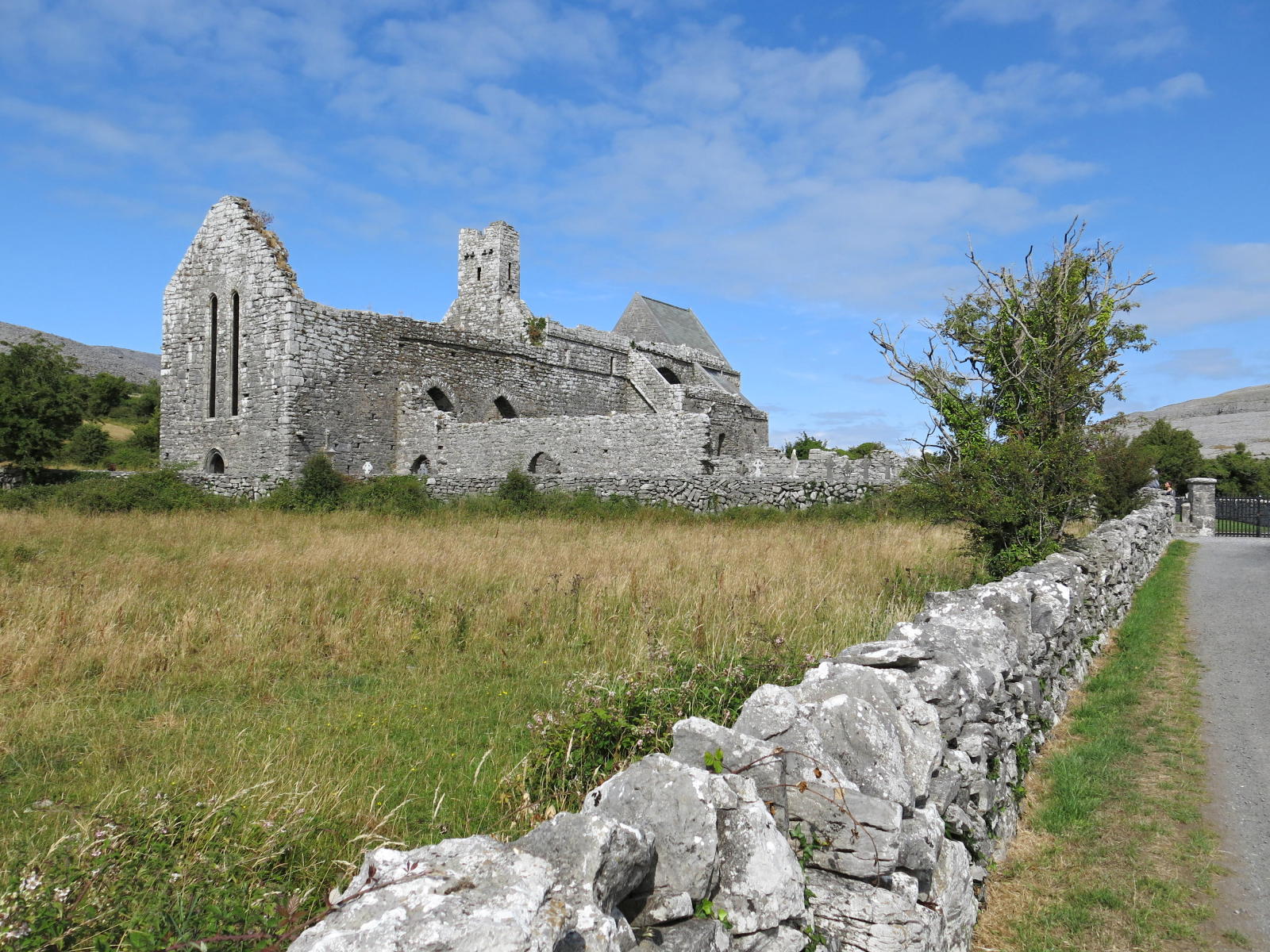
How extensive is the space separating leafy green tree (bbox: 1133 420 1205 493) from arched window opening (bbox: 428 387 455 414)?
120 feet

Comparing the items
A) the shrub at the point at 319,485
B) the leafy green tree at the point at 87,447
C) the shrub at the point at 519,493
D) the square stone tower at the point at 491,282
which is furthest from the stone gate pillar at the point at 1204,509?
the leafy green tree at the point at 87,447

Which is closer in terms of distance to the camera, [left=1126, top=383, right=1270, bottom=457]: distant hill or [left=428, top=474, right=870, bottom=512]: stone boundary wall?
[left=428, top=474, right=870, bottom=512]: stone boundary wall

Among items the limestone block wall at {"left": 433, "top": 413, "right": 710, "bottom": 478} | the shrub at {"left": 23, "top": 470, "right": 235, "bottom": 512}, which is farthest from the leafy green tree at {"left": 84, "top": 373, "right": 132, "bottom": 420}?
the limestone block wall at {"left": 433, "top": 413, "right": 710, "bottom": 478}

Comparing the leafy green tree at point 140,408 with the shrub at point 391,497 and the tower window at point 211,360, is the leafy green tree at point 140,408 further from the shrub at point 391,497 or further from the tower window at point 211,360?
the shrub at point 391,497

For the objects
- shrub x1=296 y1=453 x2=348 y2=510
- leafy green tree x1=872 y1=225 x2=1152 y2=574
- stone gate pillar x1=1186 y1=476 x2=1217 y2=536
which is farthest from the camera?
stone gate pillar x1=1186 y1=476 x2=1217 y2=536

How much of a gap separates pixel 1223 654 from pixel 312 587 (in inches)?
420

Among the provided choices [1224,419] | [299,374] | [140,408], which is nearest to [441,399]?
[299,374]

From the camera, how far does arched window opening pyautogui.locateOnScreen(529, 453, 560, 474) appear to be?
977 inches

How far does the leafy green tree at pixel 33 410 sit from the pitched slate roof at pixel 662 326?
77.4 feet

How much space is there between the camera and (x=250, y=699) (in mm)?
5695

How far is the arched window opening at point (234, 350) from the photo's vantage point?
23.9m

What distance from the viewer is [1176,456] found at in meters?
43.7

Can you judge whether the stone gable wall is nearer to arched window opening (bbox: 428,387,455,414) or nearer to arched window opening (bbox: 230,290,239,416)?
arched window opening (bbox: 230,290,239,416)

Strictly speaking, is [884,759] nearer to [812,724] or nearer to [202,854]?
[812,724]
